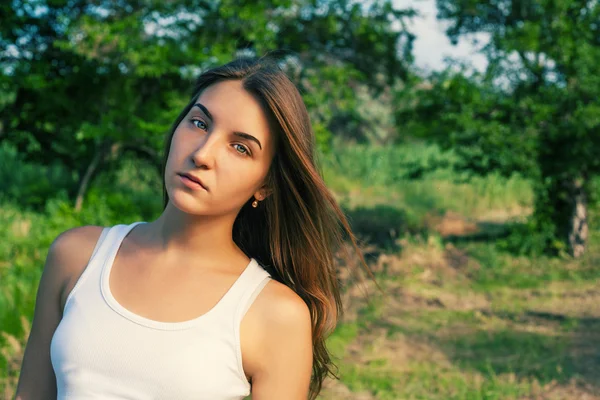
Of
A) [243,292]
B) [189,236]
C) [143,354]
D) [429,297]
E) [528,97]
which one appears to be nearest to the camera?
[143,354]

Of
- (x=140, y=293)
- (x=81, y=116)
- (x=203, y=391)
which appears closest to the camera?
(x=203, y=391)

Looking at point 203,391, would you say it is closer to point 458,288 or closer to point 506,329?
point 506,329

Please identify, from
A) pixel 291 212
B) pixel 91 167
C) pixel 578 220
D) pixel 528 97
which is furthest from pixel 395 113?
pixel 291 212

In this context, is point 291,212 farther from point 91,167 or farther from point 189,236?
point 91,167

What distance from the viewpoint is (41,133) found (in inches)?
439

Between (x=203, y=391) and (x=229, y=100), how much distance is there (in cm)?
63

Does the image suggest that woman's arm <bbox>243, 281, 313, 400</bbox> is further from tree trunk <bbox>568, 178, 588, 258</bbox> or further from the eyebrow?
tree trunk <bbox>568, 178, 588, 258</bbox>

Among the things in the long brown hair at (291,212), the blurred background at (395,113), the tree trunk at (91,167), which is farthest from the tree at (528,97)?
the long brown hair at (291,212)

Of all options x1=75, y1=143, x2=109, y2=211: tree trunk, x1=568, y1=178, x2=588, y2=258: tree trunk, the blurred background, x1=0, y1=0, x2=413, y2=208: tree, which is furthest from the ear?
x1=568, y1=178, x2=588, y2=258: tree trunk

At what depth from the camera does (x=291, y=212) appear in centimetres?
186

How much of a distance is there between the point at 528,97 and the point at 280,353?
923 cm

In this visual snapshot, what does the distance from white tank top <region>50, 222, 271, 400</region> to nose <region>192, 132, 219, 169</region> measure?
29 cm

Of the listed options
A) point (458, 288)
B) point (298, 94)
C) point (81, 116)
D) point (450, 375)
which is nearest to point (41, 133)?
point (81, 116)

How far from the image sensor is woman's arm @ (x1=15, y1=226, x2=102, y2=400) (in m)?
1.66
